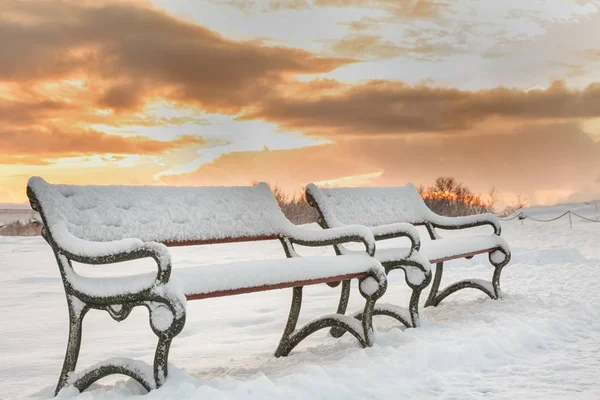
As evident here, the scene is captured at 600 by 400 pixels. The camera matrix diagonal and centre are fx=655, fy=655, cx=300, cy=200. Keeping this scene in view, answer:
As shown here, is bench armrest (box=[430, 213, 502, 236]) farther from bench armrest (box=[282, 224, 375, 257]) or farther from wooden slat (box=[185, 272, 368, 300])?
wooden slat (box=[185, 272, 368, 300])

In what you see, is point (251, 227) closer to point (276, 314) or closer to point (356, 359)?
point (356, 359)

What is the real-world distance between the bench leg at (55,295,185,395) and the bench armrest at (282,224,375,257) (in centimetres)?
147

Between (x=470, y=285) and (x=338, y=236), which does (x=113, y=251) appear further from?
(x=470, y=285)

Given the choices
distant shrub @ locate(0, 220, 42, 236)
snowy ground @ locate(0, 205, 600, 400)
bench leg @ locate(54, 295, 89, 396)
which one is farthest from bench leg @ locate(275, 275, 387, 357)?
distant shrub @ locate(0, 220, 42, 236)

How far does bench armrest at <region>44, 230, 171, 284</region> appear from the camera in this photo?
2947 millimetres

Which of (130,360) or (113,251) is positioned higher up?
(113,251)

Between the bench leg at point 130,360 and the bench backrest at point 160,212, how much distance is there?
45 cm

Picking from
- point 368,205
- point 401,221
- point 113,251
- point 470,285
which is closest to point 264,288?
point 113,251

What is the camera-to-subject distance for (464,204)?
104 feet

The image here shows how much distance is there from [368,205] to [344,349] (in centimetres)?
159

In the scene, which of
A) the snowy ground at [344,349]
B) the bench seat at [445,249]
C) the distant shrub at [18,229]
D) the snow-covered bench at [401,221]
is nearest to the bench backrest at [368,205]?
the snow-covered bench at [401,221]

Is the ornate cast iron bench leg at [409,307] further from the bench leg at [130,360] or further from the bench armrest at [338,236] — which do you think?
the bench leg at [130,360]

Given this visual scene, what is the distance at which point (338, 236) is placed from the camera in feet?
13.9

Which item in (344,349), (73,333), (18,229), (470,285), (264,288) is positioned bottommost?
(344,349)
